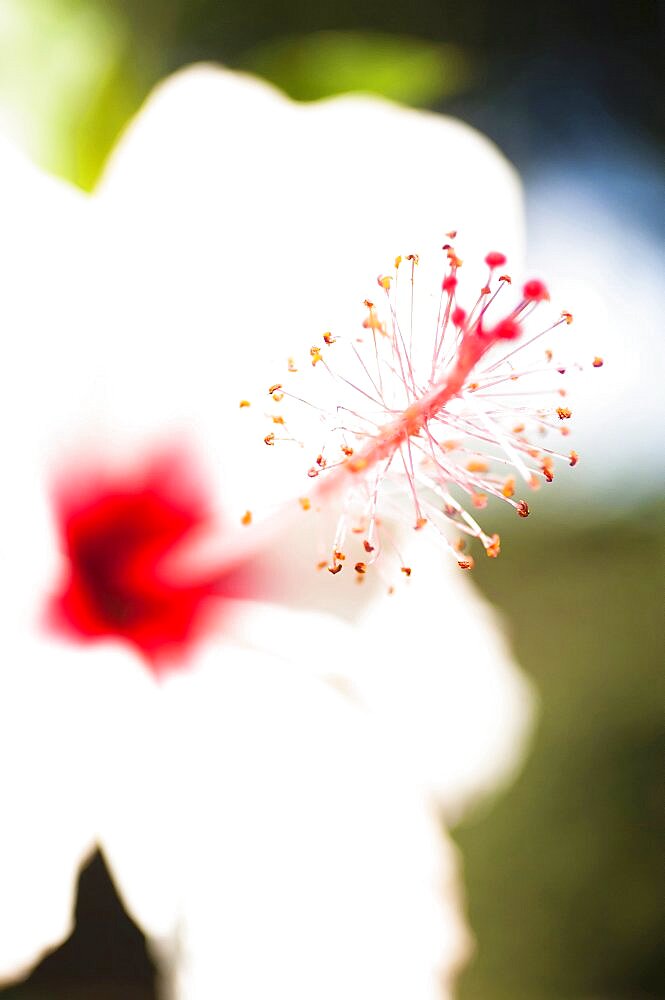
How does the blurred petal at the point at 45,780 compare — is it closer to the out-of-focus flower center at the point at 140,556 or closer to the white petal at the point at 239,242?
the out-of-focus flower center at the point at 140,556

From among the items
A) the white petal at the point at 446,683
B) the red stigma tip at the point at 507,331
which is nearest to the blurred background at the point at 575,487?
the white petal at the point at 446,683

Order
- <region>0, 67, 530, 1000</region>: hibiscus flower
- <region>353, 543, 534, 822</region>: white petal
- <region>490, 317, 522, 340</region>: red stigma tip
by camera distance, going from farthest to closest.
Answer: <region>353, 543, 534, 822</region>: white petal < <region>0, 67, 530, 1000</region>: hibiscus flower < <region>490, 317, 522, 340</region>: red stigma tip

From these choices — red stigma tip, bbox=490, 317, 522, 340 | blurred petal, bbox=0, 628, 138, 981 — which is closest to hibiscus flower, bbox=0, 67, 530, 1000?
blurred petal, bbox=0, 628, 138, 981

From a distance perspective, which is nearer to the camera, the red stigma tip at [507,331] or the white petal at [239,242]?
the red stigma tip at [507,331]

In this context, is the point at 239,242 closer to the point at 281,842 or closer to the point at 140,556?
the point at 140,556

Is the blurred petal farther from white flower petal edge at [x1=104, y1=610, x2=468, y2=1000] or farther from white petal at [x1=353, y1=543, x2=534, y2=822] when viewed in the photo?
white petal at [x1=353, y1=543, x2=534, y2=822]

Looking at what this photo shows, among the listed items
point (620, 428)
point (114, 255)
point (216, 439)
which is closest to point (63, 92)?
point (114, 255)

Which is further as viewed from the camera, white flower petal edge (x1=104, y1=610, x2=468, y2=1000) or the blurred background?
the blurred background

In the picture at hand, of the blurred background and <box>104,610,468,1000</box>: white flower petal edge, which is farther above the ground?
the blurred background

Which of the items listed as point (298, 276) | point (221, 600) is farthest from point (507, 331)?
point (221, 600)

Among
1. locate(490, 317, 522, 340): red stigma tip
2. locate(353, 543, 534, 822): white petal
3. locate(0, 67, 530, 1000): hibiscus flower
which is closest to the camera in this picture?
locate(490, 317, 522, 340): red stigma tip
